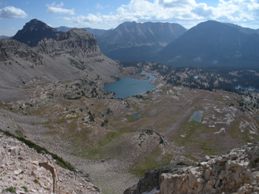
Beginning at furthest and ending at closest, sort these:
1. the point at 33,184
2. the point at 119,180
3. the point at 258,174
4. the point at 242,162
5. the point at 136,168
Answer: the point at 136,168
the point at 119,180
the point at 33,184
the point at 242,162
the point at 258,174

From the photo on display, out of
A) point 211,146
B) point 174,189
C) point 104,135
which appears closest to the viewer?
point 174,189

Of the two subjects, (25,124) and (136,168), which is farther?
(25,124)

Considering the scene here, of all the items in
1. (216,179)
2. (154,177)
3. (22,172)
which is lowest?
(154,177)

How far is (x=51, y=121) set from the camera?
188750mm

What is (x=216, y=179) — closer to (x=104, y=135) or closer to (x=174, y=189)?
(x=174, y=189)

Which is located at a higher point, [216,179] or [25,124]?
[216,179]

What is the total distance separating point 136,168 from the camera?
135 metres

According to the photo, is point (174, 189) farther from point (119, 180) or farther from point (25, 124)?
point (25, 124)

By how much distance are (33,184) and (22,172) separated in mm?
3743

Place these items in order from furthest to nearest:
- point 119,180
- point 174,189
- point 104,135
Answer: point 104,135 < point 119,180 < point 174,189

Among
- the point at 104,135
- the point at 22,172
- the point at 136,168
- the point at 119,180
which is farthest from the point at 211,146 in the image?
the point at 22,172

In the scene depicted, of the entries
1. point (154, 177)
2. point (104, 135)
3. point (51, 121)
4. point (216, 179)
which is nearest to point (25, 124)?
point (51, 121)

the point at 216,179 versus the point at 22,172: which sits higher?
the point at 216,179

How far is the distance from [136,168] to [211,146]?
63.6 m
